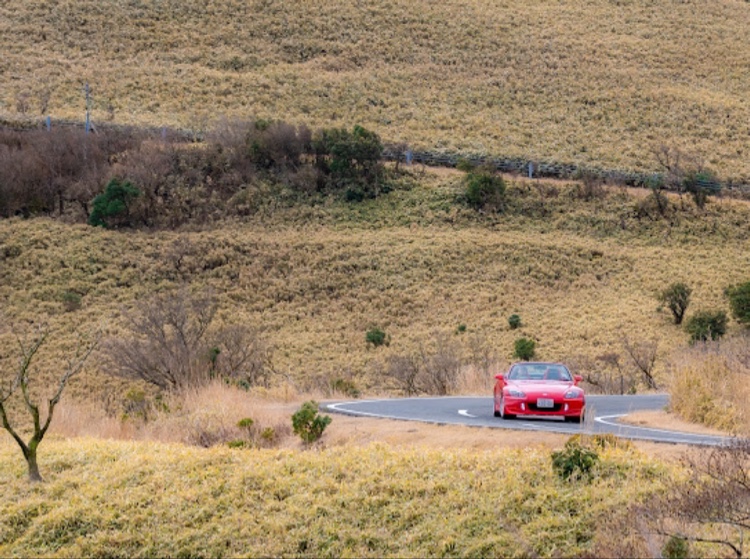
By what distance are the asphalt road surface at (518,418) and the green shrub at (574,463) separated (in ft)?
2.22

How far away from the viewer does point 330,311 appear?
49.8m

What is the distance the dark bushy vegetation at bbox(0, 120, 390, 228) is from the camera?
196 ft

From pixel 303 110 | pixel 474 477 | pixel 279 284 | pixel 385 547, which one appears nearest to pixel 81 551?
pixel 385 547

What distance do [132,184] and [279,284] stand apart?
12.3 metres

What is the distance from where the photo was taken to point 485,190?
59.7 metres

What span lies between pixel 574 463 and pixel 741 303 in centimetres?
3484

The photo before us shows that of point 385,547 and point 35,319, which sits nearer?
point 385,547

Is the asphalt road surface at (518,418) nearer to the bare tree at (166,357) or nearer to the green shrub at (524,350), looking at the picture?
the bare tree at (166,357)

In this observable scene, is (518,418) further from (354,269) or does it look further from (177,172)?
(177,172)

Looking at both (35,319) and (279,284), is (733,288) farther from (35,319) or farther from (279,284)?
(35,319)

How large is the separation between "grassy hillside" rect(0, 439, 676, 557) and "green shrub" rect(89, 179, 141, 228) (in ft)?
154

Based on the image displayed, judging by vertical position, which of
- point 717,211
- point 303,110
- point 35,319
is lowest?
point 35,319

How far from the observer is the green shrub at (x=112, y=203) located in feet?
190

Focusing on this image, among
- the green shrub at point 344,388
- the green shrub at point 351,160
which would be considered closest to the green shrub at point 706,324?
the green shrub at point 344,388
